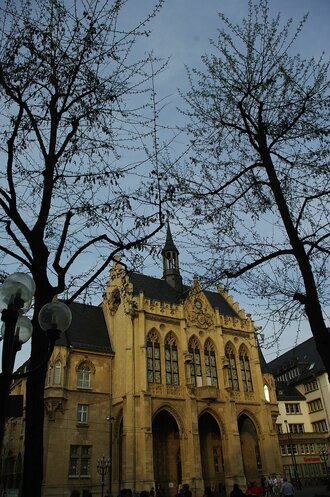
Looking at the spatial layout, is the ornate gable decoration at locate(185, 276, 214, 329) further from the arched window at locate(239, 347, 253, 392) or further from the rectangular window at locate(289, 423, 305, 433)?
the rectangular window at locate(289, 423, 305, 433)

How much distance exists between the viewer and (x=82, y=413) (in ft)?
104

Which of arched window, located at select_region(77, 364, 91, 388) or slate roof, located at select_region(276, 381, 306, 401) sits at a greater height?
slate roof, located at select_region(276, 381, 306, 401)

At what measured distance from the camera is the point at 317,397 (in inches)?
1998

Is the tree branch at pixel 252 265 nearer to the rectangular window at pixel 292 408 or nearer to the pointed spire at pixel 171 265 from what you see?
the pointed spire at pixel 171 265

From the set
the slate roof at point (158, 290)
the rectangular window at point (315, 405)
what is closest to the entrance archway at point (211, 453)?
the slate roof at point (158, 290)

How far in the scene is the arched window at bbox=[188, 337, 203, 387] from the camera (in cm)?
3616

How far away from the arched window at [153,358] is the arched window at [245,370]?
378 inches

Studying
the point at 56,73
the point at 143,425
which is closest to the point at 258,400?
the point at 143,425

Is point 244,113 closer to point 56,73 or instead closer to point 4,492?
point 56,73

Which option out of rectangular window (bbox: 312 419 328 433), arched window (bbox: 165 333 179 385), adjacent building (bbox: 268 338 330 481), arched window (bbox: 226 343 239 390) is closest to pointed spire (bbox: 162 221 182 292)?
arched window (bbox: 226 343 239 390)

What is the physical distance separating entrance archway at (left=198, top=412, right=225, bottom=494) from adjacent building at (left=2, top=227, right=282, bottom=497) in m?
0.08

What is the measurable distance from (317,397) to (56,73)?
50676 mm

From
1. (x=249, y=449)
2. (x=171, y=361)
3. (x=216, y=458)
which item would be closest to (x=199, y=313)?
(x=171, y=361)

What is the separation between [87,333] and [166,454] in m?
11.5
